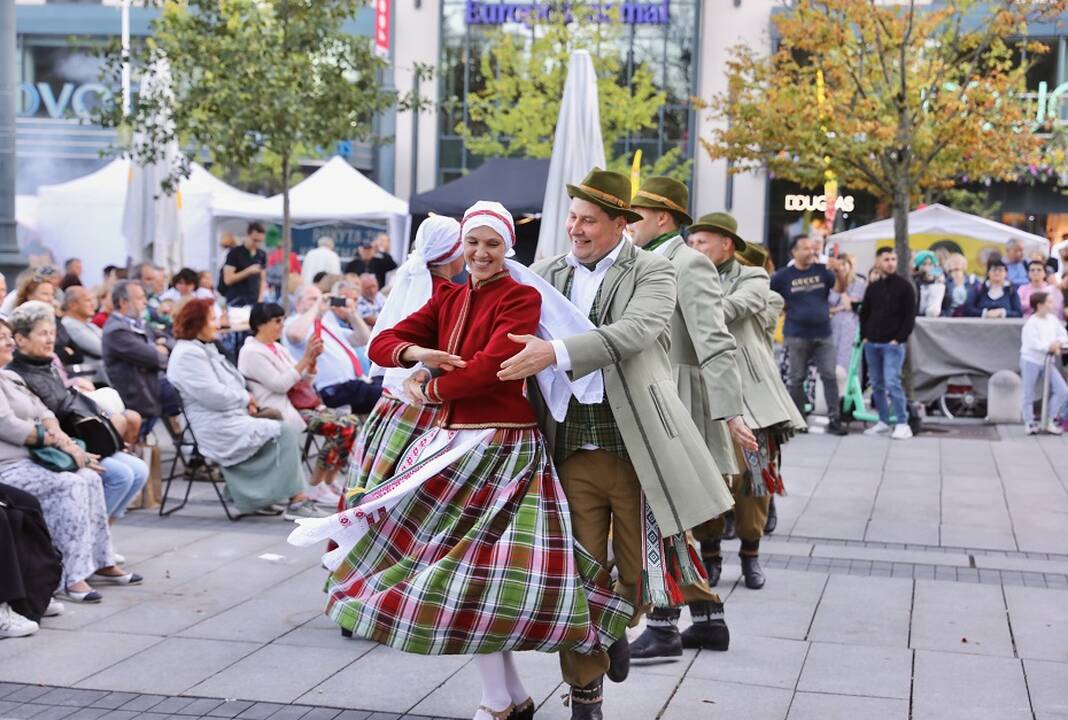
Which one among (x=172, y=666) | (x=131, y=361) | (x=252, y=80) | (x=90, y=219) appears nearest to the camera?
(x=172, y=666)

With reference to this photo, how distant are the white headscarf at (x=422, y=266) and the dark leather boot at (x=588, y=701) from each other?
5.67ft

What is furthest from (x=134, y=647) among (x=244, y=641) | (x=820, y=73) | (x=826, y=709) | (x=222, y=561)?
(x=820, y=73)

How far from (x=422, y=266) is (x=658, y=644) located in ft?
6.05

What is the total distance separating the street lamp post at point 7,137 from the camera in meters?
11.2

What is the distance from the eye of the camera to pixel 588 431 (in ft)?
15.6

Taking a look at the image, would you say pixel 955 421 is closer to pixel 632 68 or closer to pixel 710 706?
pixel 710 706

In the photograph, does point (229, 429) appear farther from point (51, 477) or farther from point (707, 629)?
point (707, 629)

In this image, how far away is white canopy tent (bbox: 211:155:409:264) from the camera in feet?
73.6

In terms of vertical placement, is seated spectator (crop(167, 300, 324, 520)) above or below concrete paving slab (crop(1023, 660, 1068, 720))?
above

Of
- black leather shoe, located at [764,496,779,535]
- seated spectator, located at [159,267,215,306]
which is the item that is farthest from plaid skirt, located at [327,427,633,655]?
seated spectator, located at [159,267,215,306]

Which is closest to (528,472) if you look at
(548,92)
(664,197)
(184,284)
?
(664,197)

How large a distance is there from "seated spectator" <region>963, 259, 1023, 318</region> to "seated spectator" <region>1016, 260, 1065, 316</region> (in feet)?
0.43

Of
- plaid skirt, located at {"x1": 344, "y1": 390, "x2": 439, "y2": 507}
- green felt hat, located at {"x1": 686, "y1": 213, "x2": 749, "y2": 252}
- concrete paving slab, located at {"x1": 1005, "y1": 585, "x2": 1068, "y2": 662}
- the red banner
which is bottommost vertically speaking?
concrete paving slab, located at {"x1": 1005, "y1": 585, "x2": 1068, "y2": 662}

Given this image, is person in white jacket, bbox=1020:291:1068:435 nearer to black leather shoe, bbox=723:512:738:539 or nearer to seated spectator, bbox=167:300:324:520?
black leather shoe, bbox=723:512:738:539
